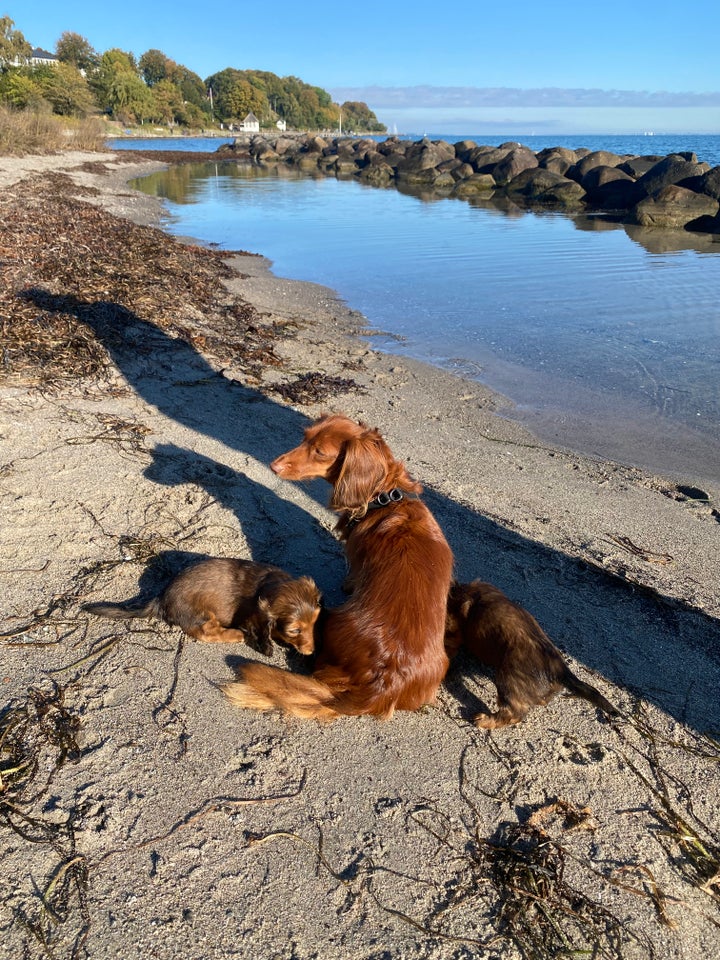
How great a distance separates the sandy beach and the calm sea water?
1823 millimetres

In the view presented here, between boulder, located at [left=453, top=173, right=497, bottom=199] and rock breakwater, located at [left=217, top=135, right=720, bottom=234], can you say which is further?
boulder, located at [left=453, top=173, right=497, bottom=199]

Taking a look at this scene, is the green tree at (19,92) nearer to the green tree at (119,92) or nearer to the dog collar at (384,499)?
the green tree at (119,92)

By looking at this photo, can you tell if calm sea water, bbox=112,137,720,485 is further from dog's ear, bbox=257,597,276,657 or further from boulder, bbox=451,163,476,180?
boulder, bbox=451,163,476,180

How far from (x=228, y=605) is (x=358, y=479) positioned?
945 mm

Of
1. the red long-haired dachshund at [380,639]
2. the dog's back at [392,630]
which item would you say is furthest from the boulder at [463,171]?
the dog's back at [392,630]

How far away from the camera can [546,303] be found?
12.5 metres

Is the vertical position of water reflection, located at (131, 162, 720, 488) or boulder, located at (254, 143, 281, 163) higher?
boulder, located at (254, 143, 281, 163)

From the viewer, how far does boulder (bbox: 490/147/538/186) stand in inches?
1451

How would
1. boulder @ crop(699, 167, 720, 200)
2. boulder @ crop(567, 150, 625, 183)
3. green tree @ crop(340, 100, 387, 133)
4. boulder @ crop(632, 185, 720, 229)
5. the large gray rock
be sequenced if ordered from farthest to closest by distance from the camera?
green tree @ crop(340, 100, 387, 133) → the large gray rock → boulder @ crop(567, 150, 625, 183) → boulder @ crop(699, 167, 720, 200) → boulder @ crop(632, 185, 720, 229)

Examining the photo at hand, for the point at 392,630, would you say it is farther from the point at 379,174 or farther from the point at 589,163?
the point at 379,174

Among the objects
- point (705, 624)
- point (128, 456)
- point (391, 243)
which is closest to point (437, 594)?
point (705, 624)

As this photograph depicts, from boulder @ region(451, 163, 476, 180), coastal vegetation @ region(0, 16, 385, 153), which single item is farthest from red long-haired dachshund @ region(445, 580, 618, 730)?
coastal vegetation @ region(0, 16, 385, 153)

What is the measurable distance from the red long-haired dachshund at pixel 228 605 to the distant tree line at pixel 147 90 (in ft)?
193

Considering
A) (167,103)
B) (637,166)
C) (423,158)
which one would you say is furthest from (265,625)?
(167,103)
